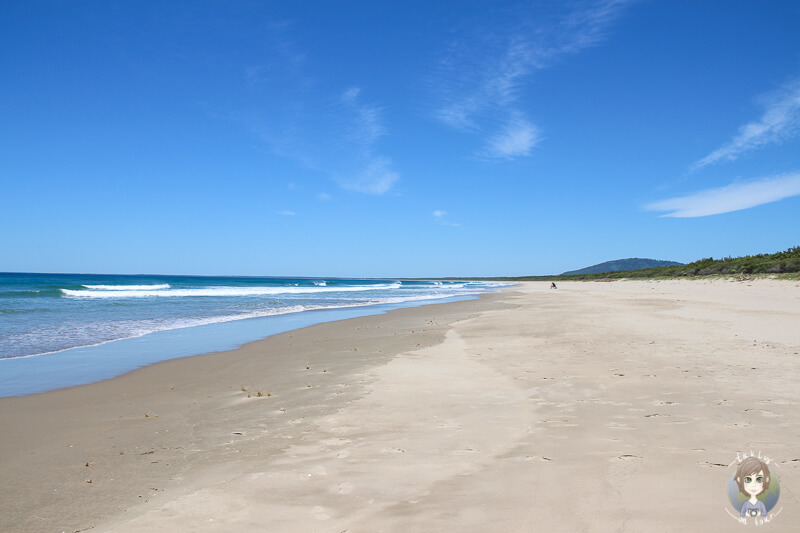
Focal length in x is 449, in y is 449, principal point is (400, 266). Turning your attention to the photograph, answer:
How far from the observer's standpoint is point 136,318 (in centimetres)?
2041

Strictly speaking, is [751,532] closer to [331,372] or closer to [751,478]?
[751,478]

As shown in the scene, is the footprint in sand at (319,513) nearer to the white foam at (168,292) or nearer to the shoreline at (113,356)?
the shoreline at (113,356)

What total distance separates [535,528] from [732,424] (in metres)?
3.47

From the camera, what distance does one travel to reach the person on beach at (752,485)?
3.32 meters

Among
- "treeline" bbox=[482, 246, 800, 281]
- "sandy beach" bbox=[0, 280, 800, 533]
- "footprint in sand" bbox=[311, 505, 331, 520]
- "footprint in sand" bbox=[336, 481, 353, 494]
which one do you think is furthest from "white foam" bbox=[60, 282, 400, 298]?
"treeline" bbox=[482, 246, 800, 281]

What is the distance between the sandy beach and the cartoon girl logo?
0.24 feet

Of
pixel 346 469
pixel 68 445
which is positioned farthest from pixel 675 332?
pixel 68 445

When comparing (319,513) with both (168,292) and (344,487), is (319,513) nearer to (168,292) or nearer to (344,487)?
(344,487)

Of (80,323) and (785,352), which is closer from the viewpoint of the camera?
(785,352)

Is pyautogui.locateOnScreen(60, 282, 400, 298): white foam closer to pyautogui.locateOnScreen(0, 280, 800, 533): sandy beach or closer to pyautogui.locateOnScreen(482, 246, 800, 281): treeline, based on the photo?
Answer: pyautogui.locateOnScreen(0, 280, 800, 533): sandy beach

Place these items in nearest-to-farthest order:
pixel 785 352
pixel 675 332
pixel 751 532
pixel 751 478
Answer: pixel 751 532, pixel 751 478, pixel 785 352, pixel 675 332

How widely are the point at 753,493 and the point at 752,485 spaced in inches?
2.7

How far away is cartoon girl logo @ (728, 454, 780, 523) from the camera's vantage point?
10.9ft

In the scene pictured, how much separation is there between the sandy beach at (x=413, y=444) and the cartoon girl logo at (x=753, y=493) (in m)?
0.07
